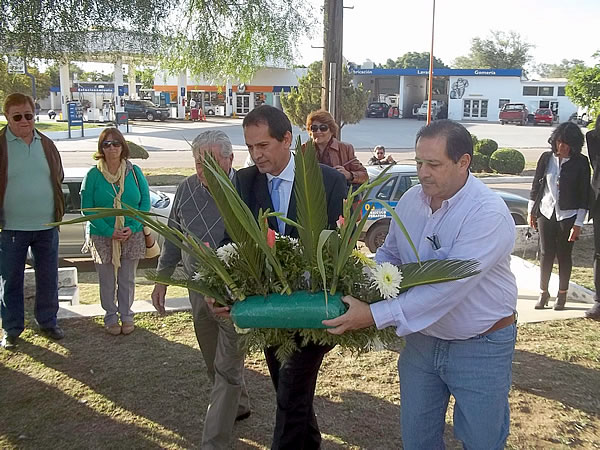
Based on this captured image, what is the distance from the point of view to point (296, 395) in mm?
2830

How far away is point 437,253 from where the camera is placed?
241cm

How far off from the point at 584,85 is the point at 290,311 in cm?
1589

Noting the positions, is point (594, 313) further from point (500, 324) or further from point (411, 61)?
point (411, 61)

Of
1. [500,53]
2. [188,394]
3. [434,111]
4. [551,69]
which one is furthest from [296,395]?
[551,69]

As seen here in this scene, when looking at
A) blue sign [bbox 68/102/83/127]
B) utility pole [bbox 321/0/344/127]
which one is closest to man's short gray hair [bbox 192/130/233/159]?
utility pole [bbox 321/0/344/127]

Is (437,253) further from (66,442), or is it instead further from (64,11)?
(64,11)

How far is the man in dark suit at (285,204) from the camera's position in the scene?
281 cm

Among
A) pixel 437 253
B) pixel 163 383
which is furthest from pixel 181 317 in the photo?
pixel 437 253

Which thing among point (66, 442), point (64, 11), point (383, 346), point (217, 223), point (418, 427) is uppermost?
point (64, 11)

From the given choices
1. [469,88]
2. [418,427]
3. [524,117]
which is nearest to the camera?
[418,427]

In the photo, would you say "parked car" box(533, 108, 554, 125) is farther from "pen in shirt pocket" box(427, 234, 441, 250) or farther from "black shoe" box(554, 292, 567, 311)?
"pen in shirt pocket" box(427, 234, 441, 250)

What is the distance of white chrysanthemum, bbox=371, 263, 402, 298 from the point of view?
7.39 ft

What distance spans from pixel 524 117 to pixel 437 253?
50.7 m

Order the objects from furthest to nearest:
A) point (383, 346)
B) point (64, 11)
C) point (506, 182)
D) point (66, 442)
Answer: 1. point (506, 182)
2. point (64, 11)
3. point (66, 442)
4. point (383, 346)
